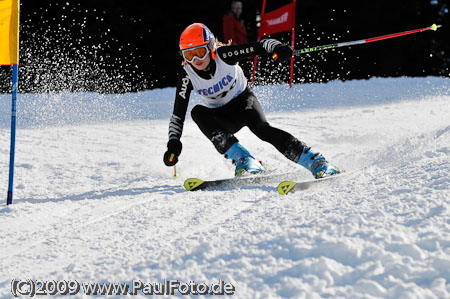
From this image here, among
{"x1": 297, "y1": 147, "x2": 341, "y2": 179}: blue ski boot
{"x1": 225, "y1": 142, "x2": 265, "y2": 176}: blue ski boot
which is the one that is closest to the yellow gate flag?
{"x1": 225, "y1": 142, "x2": 265, "y2": 176}: blue ski boot

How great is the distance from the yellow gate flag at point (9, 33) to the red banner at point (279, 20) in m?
6.05

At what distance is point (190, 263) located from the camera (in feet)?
5.97

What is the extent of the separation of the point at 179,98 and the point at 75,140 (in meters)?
1.65

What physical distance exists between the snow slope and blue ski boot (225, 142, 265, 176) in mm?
357

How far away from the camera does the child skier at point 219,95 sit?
358cm

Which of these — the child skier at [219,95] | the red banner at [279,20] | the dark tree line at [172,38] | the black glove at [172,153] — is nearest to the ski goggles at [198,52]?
the child skier at [219,95]

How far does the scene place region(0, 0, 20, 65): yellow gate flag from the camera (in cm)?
312

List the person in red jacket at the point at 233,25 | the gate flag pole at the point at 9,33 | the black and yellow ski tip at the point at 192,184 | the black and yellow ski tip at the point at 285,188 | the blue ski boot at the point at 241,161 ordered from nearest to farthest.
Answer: the black and yellow ski tip at the point at 285,188, the gate flag pole at the point at 9,33, the black and yellow ski tip at the point at 192,184, the blue ski boot at the point at 241,161, the person in red jacket at the point at 233,25

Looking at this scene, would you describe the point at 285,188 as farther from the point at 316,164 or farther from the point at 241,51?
the point at 241,51

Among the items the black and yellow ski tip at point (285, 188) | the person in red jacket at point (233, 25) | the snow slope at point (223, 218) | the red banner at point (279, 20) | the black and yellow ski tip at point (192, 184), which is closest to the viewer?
the snow slope at point (223, 218)

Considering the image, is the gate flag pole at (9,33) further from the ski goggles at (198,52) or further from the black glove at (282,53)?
the black glove at (282,53)

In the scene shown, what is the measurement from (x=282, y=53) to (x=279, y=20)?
5.58m

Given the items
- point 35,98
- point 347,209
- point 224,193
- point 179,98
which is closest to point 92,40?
point 35,98

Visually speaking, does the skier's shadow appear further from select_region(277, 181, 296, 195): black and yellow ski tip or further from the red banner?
the red banner
